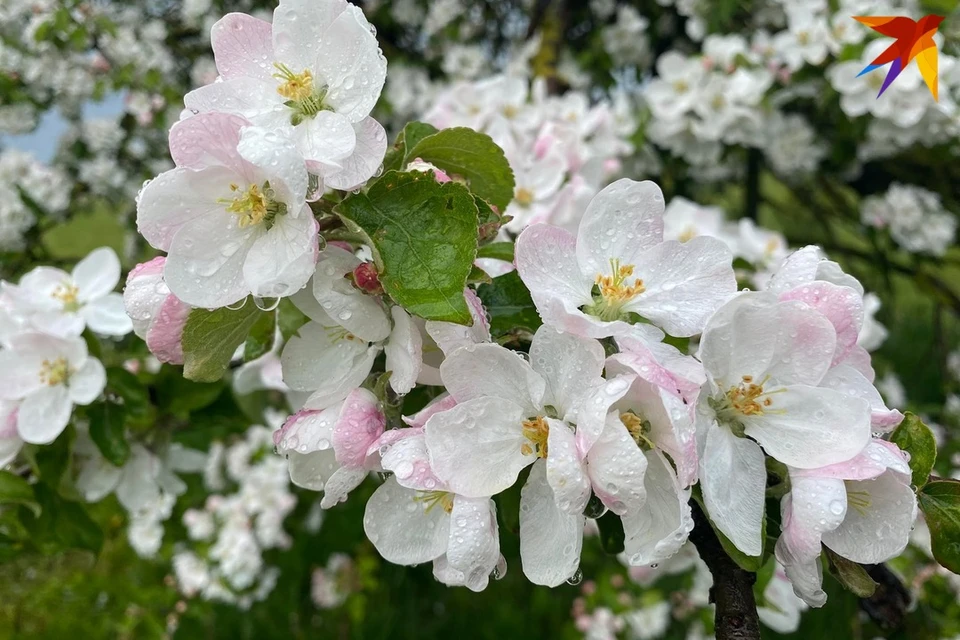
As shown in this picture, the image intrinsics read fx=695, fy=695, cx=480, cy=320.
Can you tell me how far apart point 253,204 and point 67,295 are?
695mm

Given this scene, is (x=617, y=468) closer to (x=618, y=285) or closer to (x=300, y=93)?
(x=618, y=285)

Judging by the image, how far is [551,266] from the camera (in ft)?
2.30

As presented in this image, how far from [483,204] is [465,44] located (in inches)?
117

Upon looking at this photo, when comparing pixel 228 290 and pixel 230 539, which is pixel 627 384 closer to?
pixel 228 290

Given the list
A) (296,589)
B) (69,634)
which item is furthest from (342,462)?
(69,634)

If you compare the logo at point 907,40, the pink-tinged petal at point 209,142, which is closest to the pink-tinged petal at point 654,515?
the pink-tinged petal at point 209,142

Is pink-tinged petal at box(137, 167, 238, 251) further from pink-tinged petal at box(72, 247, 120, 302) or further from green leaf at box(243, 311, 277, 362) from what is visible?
pink-tinged petal at box(72, 247, 120, 302)

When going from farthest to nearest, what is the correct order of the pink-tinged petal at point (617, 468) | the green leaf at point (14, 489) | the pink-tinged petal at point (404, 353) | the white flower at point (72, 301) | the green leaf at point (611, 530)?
the white flower at point (72, 301)
the green leaf at point (14, 489)
the green leaf at point (611, 530)
the pink-tinged petal at point (404, 353)
the pink-tinged petal at point (617, 468)

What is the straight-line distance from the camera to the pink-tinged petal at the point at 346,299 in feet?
2.21

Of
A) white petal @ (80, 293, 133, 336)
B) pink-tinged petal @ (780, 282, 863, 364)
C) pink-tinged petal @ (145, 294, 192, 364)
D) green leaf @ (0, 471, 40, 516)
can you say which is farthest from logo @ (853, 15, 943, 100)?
green leaf @ (0, 471, 40, 516)

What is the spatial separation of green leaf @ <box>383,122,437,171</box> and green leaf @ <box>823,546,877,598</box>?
1.91 feet

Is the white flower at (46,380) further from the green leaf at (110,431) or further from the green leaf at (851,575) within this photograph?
the green leaf at (851,575)

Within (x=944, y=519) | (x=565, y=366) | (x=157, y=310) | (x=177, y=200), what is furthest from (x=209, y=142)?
(x=944, y=519)

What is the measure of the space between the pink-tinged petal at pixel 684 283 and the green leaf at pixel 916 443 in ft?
0.66
